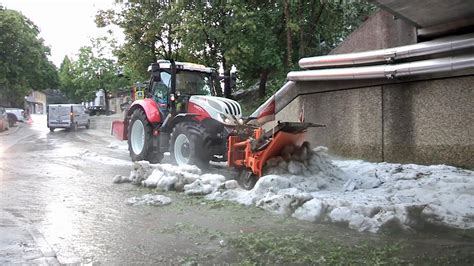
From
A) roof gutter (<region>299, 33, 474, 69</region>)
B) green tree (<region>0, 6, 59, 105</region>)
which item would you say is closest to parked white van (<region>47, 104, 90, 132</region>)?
green tree (<region>0, 6, 59, 105</region>)

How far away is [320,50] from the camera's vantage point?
19.0 meters

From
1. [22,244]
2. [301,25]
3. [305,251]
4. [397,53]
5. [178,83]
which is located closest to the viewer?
[305,251]

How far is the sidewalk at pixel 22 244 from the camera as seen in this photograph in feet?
16.7

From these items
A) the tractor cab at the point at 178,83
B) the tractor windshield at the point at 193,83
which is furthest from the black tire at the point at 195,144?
the tractor windshield at the point at 193,83

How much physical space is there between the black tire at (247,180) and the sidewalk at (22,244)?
12.5 ft

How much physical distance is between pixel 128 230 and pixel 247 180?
3.08m

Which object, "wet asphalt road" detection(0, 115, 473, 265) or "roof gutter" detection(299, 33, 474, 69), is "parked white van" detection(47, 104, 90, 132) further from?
"wet asphalt road" detection(0, 115, 473, 265)

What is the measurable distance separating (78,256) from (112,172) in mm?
6897

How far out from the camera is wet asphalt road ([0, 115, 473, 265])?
5.27 metres

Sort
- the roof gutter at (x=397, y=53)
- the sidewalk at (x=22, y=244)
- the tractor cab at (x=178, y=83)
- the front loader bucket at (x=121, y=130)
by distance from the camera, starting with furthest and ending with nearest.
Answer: the front loader bucket at (x=121, y=130)
the tractor cab at (x=178, y=83)
the roof gutter at (x=397, y=53)
the sidewalk at (x=22, y=244)

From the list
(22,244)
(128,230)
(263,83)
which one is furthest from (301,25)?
(22,244)

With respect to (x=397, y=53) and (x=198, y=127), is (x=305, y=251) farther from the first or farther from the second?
(x=397, y=53)

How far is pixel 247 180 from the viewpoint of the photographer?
8945 millimetres

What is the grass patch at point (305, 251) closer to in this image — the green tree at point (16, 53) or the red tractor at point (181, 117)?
the red tractor at point (181, 117)
